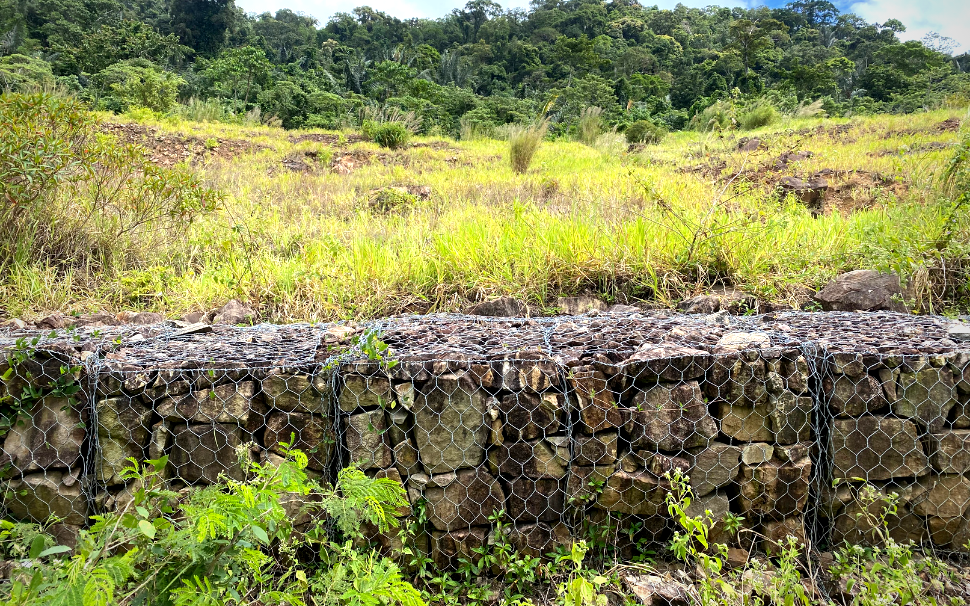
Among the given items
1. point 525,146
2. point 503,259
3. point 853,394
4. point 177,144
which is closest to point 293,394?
point 503,259

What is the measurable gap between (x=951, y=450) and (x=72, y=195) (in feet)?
18.0

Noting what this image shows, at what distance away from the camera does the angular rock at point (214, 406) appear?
1.83 meters

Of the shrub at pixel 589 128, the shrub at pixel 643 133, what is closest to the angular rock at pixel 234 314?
the shrub at pixel 589 128

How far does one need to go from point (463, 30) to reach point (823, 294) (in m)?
44.8

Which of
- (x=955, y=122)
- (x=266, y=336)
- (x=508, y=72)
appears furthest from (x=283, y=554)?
(x=508, y=72)

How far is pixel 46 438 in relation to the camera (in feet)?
6.03

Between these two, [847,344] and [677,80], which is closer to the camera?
[847,344]

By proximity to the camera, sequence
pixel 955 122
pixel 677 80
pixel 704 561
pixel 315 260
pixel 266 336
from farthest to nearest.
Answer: pixel 677 80
pixel 955 122
pixel 315 260
pixel 266 336
pixel 704 561

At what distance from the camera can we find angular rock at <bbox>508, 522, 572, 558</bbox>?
184cm

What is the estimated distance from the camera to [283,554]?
1.84 m

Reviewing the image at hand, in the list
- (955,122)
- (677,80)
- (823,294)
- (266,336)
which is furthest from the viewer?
(677,80)

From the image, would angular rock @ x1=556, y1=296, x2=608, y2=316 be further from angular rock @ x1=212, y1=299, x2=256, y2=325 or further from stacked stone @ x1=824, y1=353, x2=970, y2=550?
angular rock @ x1=212, y1=299, x2=256, y2=325

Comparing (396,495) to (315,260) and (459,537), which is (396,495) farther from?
(315,260)

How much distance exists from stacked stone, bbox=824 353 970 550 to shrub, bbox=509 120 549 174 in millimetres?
6846
